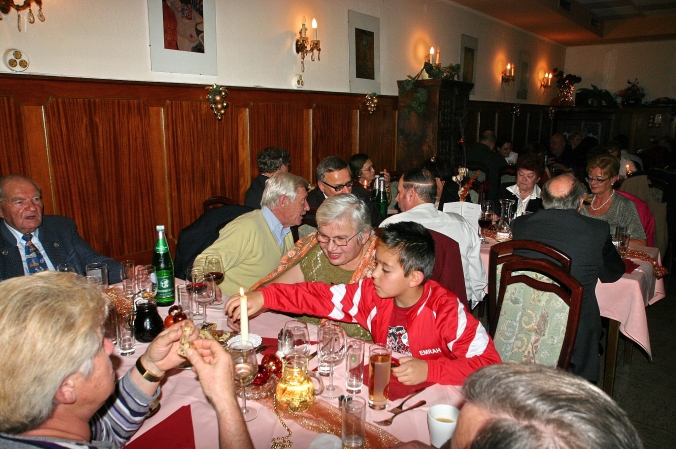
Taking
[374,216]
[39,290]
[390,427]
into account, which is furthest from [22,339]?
[374,216]

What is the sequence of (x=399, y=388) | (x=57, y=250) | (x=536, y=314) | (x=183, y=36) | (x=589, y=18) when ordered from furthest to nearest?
(x=589, y=18), (x=183, y=36), (x=57, y=250), (x=536, y=314), (x=399, y=388)

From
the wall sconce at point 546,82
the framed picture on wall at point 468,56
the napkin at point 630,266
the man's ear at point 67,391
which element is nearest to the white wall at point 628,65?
the wall sconce at point 546,82

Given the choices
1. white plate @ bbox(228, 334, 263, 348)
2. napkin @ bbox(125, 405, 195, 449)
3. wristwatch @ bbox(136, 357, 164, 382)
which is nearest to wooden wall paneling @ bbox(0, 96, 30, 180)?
white plate @ bbox(228, 334, 263, 348)

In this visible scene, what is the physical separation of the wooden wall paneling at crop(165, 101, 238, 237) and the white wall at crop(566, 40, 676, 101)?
1215cm

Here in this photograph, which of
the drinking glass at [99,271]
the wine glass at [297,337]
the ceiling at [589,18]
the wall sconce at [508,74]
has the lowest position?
the wine glass at [297,337]

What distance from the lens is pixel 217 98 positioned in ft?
15.6

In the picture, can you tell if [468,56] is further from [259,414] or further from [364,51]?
[259,414]

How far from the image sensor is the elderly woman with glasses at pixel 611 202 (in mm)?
3611

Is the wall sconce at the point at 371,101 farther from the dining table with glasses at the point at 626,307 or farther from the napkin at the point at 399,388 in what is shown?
the napkin at the point at 399,388

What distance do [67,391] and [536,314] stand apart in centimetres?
201

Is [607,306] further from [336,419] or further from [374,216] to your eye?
[336,419]

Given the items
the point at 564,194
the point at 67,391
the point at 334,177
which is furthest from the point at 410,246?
the point at 334,177

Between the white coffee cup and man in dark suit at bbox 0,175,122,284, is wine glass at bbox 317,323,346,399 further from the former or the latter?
man in dark suit at bbox 0,175,122,284

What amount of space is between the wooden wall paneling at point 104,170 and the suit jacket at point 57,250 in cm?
88
